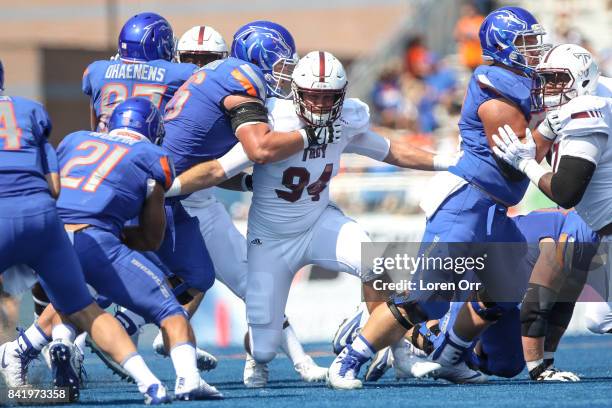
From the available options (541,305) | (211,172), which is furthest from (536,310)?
(211,172)

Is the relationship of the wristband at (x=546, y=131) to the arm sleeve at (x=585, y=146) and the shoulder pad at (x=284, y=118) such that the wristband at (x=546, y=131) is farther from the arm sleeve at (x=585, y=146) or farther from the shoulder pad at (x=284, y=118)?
the shoulder pad at (x=284, y=118)

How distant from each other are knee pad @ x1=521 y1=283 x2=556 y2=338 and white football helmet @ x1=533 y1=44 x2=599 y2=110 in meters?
1.10

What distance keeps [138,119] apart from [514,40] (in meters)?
2.19

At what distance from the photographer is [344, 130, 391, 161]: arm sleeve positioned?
24.9 ft

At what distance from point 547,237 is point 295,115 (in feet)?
5.40

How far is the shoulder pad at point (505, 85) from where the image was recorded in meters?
7.02

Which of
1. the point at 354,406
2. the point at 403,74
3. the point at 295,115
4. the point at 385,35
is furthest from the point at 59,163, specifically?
the point at 385,35

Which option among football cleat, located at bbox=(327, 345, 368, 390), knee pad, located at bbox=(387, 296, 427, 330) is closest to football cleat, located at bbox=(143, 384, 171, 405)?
football cleat, located at bbox=(327, 345, 368, 390)

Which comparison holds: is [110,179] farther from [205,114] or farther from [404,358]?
[404,358]

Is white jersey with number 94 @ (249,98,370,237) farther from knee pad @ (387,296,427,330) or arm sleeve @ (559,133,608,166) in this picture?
arm sleeve @ (559,133,608,166)

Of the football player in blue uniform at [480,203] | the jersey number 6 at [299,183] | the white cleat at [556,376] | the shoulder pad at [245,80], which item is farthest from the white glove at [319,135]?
the white cleat at [556,376]

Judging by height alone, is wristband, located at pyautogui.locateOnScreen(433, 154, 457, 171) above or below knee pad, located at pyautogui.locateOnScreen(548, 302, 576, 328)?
above

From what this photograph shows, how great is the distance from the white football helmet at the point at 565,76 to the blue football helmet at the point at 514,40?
0.16 meters

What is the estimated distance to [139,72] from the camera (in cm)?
799
